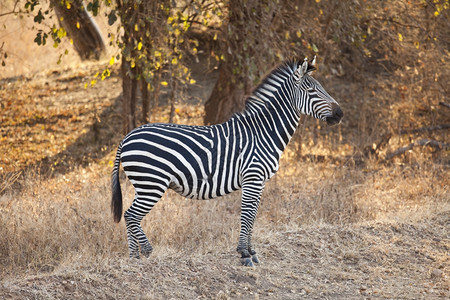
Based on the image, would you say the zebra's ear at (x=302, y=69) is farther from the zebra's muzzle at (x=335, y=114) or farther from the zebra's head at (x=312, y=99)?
the zebra's muzzle at (x=335, y=114)

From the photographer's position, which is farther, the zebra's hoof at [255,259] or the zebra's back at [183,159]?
the zebra's hoof at [255,259]

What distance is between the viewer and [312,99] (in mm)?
5891

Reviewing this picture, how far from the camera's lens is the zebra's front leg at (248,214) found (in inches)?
221

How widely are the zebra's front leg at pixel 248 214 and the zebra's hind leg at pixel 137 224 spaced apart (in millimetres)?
902

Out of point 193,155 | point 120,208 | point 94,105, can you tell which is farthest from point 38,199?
point 94,105

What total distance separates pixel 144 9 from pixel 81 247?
405 centimetres

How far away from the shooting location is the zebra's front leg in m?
5.62

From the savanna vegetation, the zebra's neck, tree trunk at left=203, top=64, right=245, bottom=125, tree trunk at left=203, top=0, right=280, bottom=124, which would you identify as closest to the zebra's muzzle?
the zebra's neck

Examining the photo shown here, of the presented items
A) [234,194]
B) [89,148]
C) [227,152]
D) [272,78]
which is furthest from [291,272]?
[89,148]

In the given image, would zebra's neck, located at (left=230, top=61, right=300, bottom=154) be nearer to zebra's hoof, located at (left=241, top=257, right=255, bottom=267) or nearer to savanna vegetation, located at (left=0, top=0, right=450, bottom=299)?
zebra's hoof, located at (left=241, top=257, right=255, bottom=267)

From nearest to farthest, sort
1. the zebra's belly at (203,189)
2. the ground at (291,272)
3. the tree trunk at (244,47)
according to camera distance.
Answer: the ground at (291,272) < the zebra's belly at (203,189) < the tree trunk at (244,47)

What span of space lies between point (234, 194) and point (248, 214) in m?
2.76

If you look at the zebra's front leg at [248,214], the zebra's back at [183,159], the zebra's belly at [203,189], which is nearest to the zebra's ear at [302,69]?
the zebra's back at [183,159]

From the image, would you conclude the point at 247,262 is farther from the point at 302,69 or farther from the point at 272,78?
the point at 302,69
